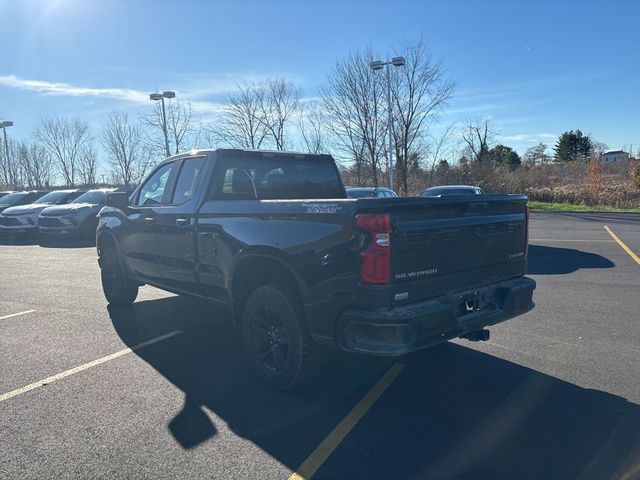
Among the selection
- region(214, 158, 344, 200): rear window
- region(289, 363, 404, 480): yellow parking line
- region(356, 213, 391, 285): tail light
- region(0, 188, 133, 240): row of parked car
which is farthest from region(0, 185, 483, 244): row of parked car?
region(356, 213, 391, 285): tail light

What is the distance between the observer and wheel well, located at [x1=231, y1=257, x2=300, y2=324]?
416cm

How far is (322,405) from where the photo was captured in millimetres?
3994

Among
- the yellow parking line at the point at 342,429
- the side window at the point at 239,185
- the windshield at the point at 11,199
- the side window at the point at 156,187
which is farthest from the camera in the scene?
the windshield at the point at 11,199

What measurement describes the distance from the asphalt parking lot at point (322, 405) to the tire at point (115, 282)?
1.60ft

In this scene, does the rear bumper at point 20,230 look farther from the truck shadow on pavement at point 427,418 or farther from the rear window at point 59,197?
the truck shadow on pavement at point 427,418

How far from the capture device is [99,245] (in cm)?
743

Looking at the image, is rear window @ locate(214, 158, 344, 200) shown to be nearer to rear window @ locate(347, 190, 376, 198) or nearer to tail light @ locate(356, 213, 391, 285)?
tail light @ locate(356, 213, 391, 285)

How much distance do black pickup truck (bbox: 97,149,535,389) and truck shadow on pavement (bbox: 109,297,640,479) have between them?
41 cm

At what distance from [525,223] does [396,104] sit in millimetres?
24947

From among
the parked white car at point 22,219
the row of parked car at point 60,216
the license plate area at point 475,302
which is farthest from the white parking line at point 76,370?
the parked white car at point 22,219

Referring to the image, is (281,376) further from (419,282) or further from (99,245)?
(99,245)

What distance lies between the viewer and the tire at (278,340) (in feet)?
13.2

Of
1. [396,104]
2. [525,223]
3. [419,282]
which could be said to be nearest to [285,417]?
[419,282]

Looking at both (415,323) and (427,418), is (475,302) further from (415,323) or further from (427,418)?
(427,418)
